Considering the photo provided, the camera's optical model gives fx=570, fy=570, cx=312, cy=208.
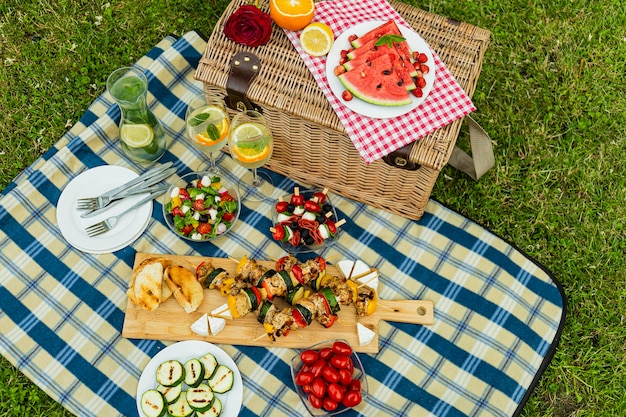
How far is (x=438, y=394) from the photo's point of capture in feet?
11.2

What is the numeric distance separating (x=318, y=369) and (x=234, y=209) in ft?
3.69

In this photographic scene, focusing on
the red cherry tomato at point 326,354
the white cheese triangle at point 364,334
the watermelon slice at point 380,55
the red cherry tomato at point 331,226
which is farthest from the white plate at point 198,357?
the watermelon slice at point 380,55

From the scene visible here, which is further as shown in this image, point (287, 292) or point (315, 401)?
point (287, 292)

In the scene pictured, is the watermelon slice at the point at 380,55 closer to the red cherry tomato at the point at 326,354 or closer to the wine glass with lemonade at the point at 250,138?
the wine glass with lemonade at the point at 250,138

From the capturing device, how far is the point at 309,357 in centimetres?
321

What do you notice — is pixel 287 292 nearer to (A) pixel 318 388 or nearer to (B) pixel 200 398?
(A) pixel 318 388

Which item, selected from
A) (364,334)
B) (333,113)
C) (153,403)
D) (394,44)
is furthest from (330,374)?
(394,44)

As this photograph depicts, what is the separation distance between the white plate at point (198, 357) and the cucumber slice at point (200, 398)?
0.13 metres

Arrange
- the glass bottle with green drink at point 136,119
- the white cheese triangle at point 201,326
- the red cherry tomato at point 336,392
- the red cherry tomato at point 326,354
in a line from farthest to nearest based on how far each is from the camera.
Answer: the glass bottle with green drink at point 136,119 < the white cheese triangle at point 201,326 < the red cherry tomato at point 326,354 < the red cherry tomato at point 336,392

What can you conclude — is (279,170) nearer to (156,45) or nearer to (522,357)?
(156,45)

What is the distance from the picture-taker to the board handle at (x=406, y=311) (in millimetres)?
3486

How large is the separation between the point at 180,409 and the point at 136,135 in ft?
5.59

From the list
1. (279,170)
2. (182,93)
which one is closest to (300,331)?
(279,170)

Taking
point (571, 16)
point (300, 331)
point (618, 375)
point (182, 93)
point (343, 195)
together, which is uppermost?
point (571, 16)
